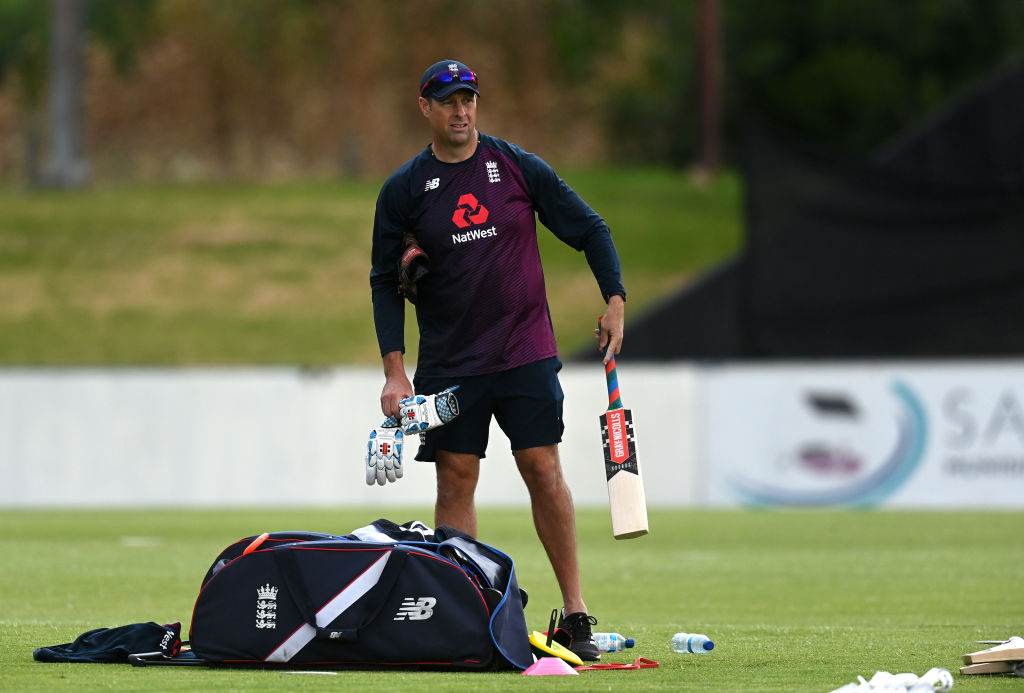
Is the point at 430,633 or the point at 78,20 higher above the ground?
the point at 78,20

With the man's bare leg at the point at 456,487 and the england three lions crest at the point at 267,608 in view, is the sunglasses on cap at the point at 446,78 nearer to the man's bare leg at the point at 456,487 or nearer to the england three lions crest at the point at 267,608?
the man's bare leg at the point at 456,487

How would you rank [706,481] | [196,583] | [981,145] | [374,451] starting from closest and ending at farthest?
[374,451] < [196,583] < [706,481] < [981,145]

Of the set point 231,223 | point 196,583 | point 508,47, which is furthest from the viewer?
point 508,47

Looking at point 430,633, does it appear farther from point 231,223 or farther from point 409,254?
point 231,223

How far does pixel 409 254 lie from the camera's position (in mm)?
6730

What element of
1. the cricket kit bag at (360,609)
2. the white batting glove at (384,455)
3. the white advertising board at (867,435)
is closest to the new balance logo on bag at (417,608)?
the cricket kit bag at (360,609)

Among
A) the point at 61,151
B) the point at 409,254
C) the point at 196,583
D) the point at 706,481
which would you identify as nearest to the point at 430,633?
the point at 409,254

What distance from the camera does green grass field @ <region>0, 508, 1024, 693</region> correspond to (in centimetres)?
578

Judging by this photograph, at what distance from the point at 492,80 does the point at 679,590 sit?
2888 centimetres

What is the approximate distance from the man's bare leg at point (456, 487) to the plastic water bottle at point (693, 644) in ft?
3.08

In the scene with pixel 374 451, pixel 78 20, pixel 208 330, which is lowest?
pixel 374 451

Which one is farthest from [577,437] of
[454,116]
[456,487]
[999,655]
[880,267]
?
[999,655]

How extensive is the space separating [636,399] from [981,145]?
7.56 meters

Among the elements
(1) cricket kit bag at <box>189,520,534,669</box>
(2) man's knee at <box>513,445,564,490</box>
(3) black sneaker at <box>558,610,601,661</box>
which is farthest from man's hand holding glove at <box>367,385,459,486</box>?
(3) black sneaker at <box>558,610,601,661</box>
